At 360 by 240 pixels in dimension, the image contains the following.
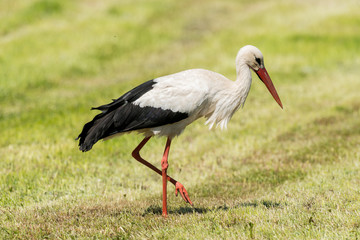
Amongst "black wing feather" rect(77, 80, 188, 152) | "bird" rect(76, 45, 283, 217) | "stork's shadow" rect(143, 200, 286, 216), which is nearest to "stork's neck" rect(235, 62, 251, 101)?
"bird" rect(76, 45, 283, 217)

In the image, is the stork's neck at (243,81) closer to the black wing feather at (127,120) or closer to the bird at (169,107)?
the bird at (169,107)

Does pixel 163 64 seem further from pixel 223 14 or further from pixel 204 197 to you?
pixel 204 197

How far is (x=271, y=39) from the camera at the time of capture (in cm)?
2042

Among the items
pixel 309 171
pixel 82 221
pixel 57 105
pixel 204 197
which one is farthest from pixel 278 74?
pixel 82 221

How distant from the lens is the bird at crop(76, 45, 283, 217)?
241 inches

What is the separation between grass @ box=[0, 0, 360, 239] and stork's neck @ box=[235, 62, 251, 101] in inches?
54.4

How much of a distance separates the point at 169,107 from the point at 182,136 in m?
4.50

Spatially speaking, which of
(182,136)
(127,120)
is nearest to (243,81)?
(127,120)

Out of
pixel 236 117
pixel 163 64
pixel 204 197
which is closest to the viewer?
pixel 204 197

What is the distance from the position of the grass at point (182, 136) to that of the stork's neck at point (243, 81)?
1382 millimetres

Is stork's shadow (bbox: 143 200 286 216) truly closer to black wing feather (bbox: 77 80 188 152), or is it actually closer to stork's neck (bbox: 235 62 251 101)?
black wing feather (bbox: 77 80 188 152)

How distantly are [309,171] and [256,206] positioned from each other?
213 cm

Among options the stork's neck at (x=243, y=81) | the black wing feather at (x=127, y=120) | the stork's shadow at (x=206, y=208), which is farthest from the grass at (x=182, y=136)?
the stork's neck at (x=243, y=81)

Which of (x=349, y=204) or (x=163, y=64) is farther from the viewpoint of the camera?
(x=163, y=64)
